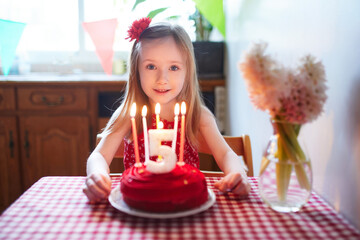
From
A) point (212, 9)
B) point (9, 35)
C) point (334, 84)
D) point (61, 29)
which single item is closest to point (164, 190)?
point (334, 84)

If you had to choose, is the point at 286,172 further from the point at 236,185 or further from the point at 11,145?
the point at 11,145

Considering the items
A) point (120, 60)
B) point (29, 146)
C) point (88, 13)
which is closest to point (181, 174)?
point (29, 146)

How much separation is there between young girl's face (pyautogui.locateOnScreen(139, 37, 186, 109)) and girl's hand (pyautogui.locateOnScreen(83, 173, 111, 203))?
38 cm

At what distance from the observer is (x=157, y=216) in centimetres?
65

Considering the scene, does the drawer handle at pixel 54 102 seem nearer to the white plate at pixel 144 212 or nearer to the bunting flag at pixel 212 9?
the bunting flag at pixel 212 9

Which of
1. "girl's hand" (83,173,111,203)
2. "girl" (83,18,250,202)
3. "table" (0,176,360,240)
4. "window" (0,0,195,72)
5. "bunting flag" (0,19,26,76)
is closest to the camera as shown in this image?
"table" (0,176,360,240)

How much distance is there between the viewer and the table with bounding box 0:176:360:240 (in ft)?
2.01

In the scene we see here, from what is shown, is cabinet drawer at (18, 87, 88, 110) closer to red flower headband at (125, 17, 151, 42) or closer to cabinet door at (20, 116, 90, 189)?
cabinet door at (20, 116, 90, 189)

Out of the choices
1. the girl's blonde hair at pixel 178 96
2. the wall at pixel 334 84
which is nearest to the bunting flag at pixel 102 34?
the girl's blonde hair at pixel 178 96

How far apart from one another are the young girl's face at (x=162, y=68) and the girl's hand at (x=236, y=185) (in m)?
0.38

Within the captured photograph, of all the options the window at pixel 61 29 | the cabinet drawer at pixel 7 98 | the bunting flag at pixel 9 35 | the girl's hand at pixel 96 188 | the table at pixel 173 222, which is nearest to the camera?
the table at pixel 173 222

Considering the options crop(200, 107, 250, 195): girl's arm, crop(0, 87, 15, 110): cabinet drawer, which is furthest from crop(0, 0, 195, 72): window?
crop(200, 107, 250, 195): girl's arm

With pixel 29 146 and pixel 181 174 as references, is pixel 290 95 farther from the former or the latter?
pixel 29 146

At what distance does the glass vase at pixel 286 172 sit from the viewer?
68cm
